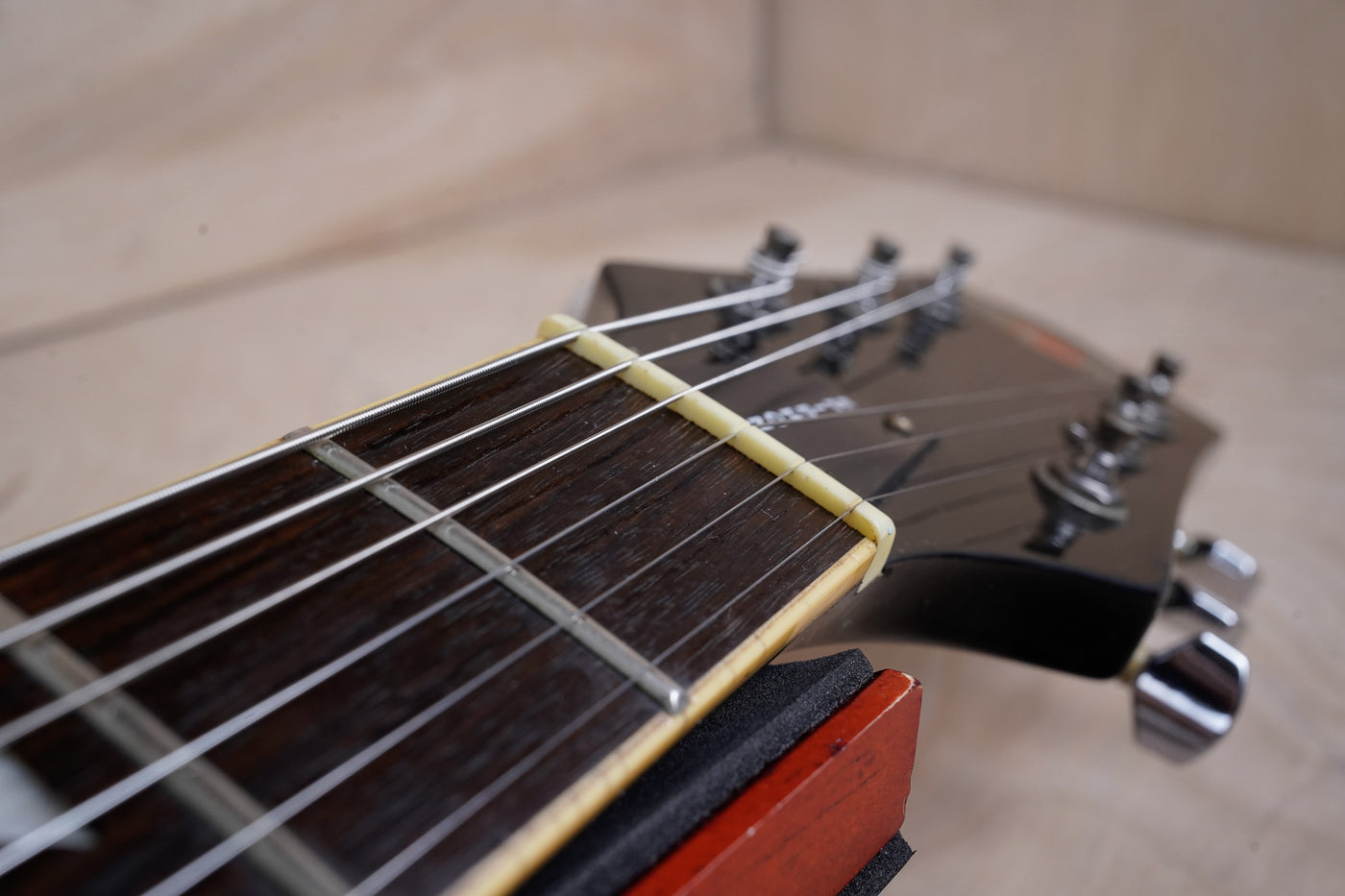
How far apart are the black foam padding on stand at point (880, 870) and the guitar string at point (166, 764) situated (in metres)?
0.18

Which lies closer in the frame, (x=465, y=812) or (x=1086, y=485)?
(x=465, y=812)

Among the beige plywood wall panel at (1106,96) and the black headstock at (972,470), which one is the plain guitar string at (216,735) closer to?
the black headstock at (972,470)

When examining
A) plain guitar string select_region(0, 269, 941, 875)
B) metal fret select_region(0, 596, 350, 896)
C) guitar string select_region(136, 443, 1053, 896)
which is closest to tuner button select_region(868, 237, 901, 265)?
plain guitar string select_region(0, 269, 941, 875)

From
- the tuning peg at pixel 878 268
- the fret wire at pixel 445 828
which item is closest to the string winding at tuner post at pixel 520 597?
the fret wire at pixel 445 828

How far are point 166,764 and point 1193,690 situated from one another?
1.61ft

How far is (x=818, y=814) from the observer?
0.99 feet

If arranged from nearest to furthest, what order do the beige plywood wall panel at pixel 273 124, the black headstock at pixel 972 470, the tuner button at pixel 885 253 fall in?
the black headstock at pixel 972 470 < the tuner button at pixel 885 253 < the beige plywood wall panel at pixel 273 124

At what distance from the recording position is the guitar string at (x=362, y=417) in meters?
0.29

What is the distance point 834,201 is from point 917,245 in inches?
6.1

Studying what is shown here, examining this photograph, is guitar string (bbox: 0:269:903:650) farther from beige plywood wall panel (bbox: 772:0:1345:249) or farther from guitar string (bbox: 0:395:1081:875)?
beige plywood wall panel (bbox: 772:0:1345:249)

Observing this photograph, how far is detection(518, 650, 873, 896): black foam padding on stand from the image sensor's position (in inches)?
10.4

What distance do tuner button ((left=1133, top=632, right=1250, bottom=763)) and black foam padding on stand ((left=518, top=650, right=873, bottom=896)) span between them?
27 cm

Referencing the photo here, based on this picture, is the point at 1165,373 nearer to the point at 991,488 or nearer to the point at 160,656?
the point at 991,488

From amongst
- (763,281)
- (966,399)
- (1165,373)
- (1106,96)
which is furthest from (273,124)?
(1106,96)
